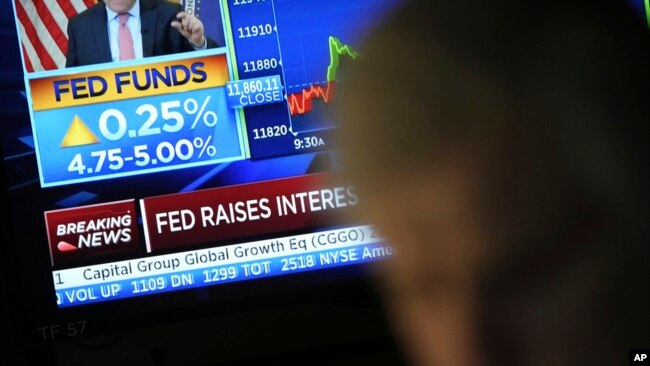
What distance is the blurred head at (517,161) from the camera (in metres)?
0.66

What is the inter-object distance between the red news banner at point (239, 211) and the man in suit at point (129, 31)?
0.23 m

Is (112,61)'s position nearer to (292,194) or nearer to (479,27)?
(292,194)

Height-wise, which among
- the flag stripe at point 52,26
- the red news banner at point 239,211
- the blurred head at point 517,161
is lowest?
the blurred head at point 517,161

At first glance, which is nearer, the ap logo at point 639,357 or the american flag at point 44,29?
the ap logo at point 639,357

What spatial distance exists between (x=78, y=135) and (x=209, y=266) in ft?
0.95

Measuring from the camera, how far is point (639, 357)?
0.77 metres

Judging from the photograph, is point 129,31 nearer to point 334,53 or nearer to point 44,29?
point 44,29

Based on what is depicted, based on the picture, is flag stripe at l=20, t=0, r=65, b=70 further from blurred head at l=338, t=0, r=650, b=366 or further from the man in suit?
blurred head at l=338, t=0, r=650, b=366

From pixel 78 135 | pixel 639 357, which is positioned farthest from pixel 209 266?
pixel 639 357

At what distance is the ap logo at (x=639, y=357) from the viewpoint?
0.73 metres

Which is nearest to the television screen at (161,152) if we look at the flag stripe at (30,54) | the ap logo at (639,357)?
the flag stripe at (30,54)

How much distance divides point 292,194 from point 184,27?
0.31 metres
